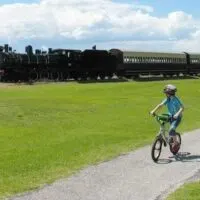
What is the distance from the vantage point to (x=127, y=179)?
1116 centimetres

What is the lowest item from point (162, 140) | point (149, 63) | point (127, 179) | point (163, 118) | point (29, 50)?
point (127, 179)

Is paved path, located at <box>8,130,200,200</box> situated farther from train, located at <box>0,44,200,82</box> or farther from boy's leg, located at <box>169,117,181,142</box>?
train, located at <box>0,44,200,82</box>

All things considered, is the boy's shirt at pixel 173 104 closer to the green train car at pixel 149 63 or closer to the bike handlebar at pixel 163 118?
the bike handlebar at pixel 163 118

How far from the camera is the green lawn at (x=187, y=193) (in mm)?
9430

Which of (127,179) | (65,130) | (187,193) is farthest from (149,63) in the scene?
(187,193)

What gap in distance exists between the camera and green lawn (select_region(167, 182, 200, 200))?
943cm

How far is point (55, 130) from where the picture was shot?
19.9 metres

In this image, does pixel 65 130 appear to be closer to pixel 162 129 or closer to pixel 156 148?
pixel 162 129

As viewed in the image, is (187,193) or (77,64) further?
(77,64)

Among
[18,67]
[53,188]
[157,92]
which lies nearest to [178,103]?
[53,188]

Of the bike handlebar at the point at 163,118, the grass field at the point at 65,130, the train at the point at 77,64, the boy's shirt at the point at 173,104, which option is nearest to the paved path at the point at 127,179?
the grass field at the point at 65,130

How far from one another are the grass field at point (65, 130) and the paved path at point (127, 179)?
1.54 ft

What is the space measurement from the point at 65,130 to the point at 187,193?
10471 mm

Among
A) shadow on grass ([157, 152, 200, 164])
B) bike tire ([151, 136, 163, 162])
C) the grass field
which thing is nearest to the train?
the grass field
